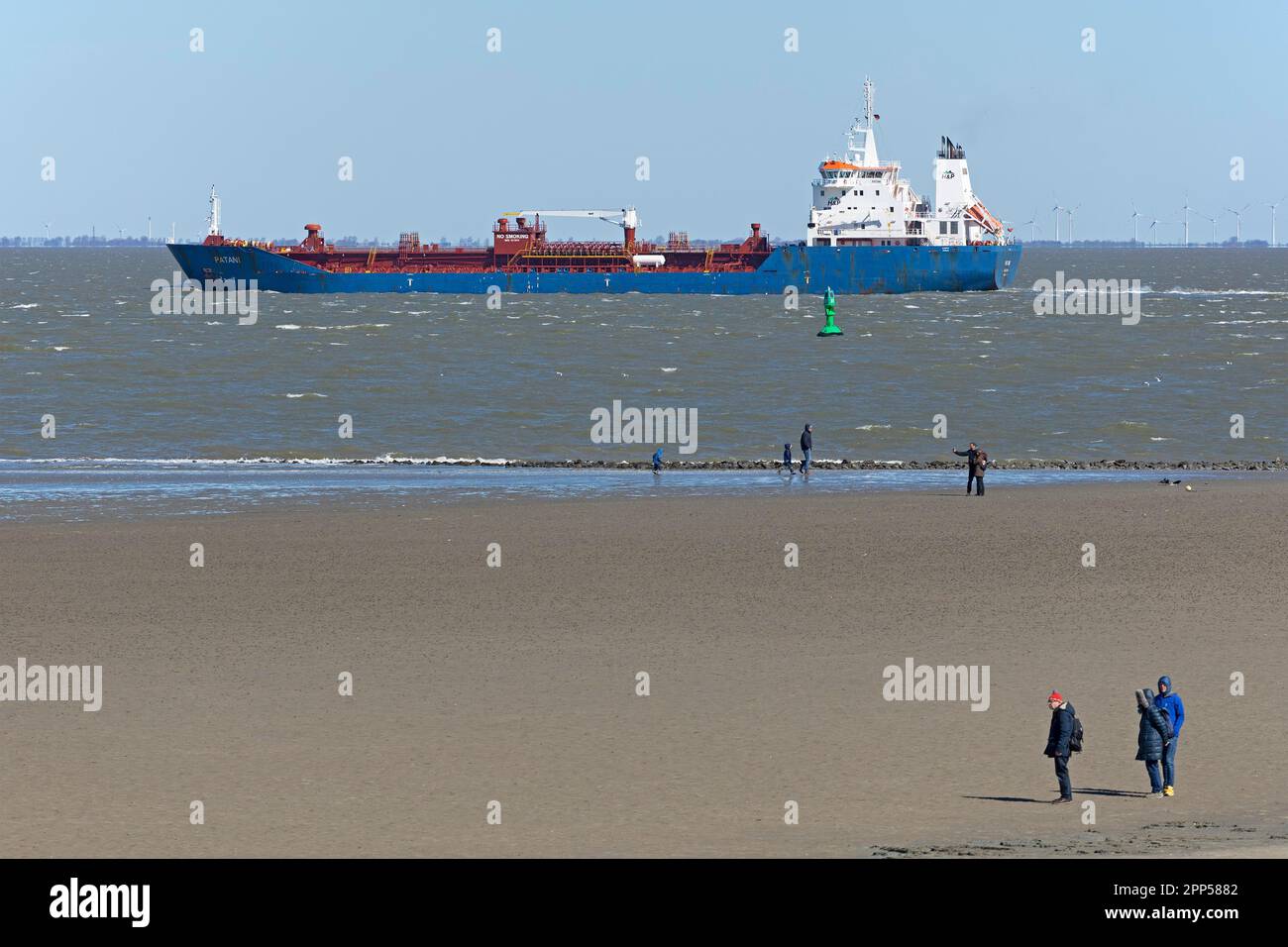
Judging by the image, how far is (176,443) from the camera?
2133 inches

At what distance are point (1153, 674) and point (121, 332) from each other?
8922 centimetres

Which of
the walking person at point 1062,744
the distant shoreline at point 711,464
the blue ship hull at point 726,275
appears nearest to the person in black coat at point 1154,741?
the walking person at point 1062,744

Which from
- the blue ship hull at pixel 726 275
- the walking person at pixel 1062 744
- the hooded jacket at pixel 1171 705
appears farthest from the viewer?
the blue ship hull at pixel 726 275

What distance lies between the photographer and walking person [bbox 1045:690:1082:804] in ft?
53.8

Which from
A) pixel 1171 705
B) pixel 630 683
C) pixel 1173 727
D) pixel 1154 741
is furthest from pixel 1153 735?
pixel 630 683

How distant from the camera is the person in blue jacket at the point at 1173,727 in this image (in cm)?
1652

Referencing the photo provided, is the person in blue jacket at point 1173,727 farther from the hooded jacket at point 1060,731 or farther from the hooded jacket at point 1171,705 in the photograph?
the hooded jacket at point 1060,731

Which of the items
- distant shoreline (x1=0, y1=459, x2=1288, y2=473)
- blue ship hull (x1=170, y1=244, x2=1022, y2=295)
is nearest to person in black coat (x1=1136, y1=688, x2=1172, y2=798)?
distant shoreline (x1=0, y1=459, x2=1288, y2=473)

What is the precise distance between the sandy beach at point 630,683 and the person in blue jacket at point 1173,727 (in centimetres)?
28

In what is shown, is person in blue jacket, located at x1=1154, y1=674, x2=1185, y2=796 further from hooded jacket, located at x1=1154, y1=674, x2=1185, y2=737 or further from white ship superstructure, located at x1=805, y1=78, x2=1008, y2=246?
white ship superstructure, located at x1=805, y1=78, x2=1008, y2=246

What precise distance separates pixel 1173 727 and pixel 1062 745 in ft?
3.77
